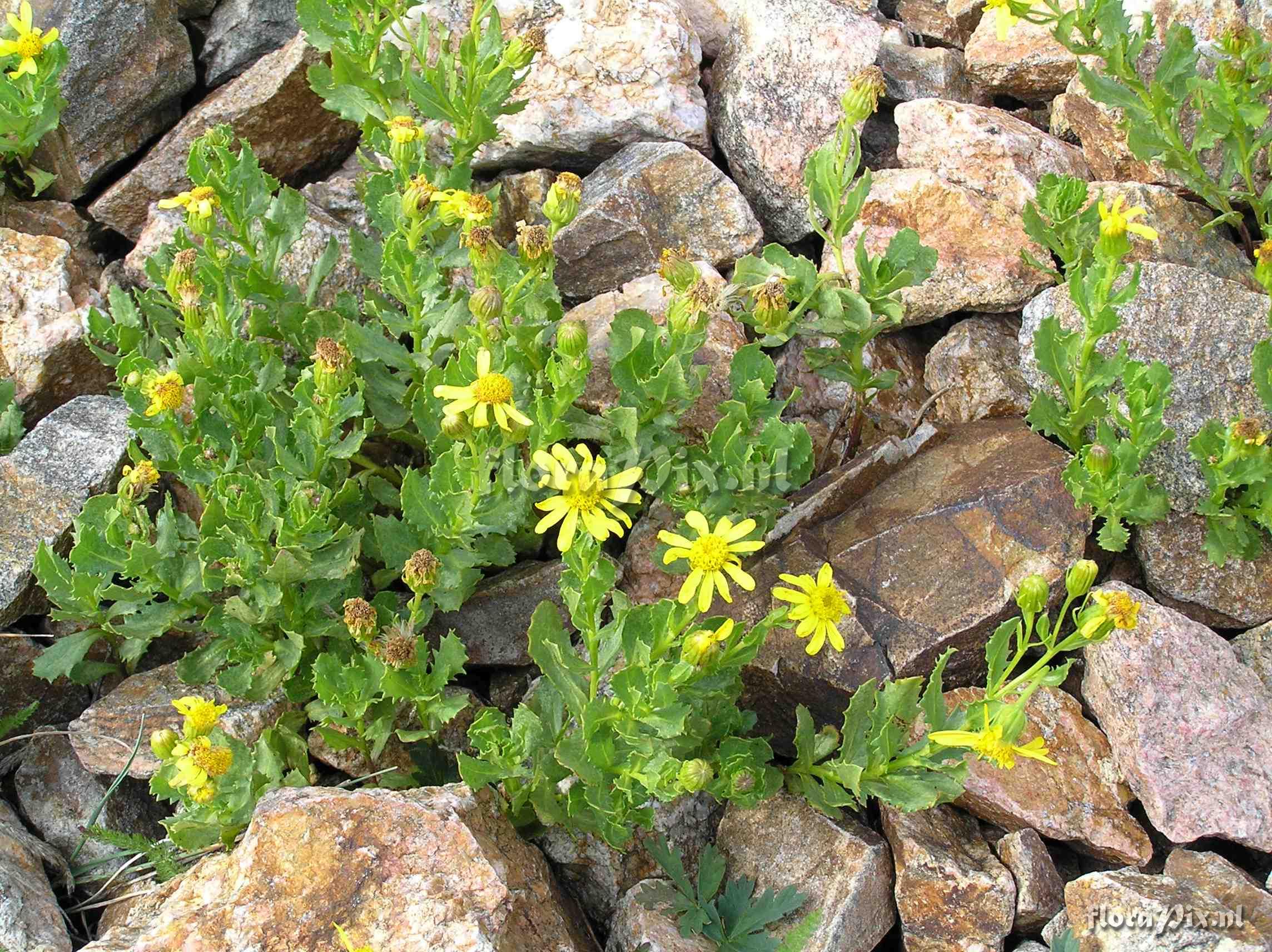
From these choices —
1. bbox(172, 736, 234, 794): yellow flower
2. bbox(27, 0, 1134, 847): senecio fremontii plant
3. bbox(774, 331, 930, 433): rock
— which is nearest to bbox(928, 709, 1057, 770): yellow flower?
bbox(27, 0, 1134, 847): senecio fremontii plant

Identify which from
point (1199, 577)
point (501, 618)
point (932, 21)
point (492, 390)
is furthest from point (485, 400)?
point (932, 21)

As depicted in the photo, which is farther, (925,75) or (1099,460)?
(925,75)

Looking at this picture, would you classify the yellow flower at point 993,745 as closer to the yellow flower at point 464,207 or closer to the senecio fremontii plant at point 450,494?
the senecio fremontii plant at point 450,494

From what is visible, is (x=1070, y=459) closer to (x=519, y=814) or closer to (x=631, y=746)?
(x=631, y=746)

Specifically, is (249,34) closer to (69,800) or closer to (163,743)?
(69,800)

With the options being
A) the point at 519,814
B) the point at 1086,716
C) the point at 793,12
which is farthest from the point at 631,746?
the point at 793,12
